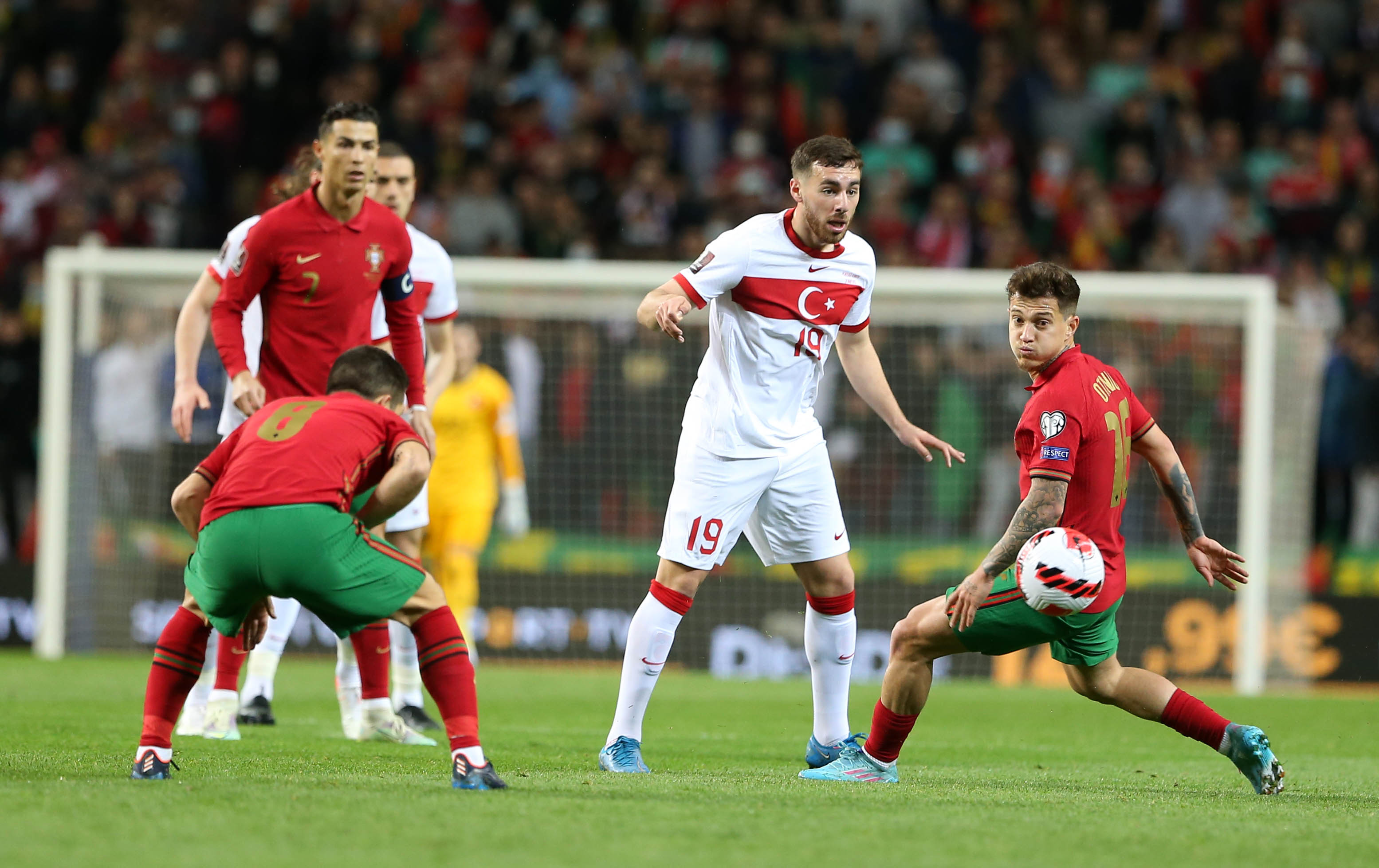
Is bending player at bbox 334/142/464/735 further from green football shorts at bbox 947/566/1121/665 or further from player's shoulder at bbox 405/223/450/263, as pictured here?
green football shorts at bbox 947/566/1121/665

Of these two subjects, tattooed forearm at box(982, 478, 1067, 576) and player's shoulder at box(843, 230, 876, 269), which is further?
player's shoulder at box(843, 230, 876, 269)

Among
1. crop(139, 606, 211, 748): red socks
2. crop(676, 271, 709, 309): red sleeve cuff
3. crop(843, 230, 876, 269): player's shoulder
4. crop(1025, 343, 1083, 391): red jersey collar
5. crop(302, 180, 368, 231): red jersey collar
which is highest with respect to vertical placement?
crop(302, 180, 368, 231): red jersey collar

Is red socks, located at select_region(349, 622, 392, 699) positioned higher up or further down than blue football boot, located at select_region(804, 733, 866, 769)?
higher up

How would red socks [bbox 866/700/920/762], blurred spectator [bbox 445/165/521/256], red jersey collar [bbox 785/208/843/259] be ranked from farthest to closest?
1. blurred spectator [bbox 445/165/521/256]
2. red jersey collar [bbox 785/208/843/259]
3. red socks [bbox 866/700/920/762]

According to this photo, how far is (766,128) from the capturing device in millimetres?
16109

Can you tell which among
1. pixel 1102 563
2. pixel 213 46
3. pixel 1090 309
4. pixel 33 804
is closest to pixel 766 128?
pixel 1090 309

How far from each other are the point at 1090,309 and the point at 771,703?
4.69 meters

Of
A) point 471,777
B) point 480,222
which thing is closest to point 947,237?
point 480,222

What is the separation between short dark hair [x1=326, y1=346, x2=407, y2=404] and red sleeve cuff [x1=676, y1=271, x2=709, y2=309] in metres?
1.13

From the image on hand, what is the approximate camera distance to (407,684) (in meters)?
7.73

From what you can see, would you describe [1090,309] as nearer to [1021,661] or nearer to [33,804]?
[1021,661]

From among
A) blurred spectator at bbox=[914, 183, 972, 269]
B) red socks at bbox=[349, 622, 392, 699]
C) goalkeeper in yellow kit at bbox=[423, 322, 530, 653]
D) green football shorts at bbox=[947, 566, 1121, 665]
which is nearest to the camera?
green football shorts at bbox=[947, 566, 1121, 665]

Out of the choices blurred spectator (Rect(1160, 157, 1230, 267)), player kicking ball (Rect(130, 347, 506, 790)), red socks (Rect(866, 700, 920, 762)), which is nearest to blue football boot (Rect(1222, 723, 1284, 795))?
red socks (Rect(866, 700, 920, 762))

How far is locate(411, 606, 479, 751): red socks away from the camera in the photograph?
4746mm
